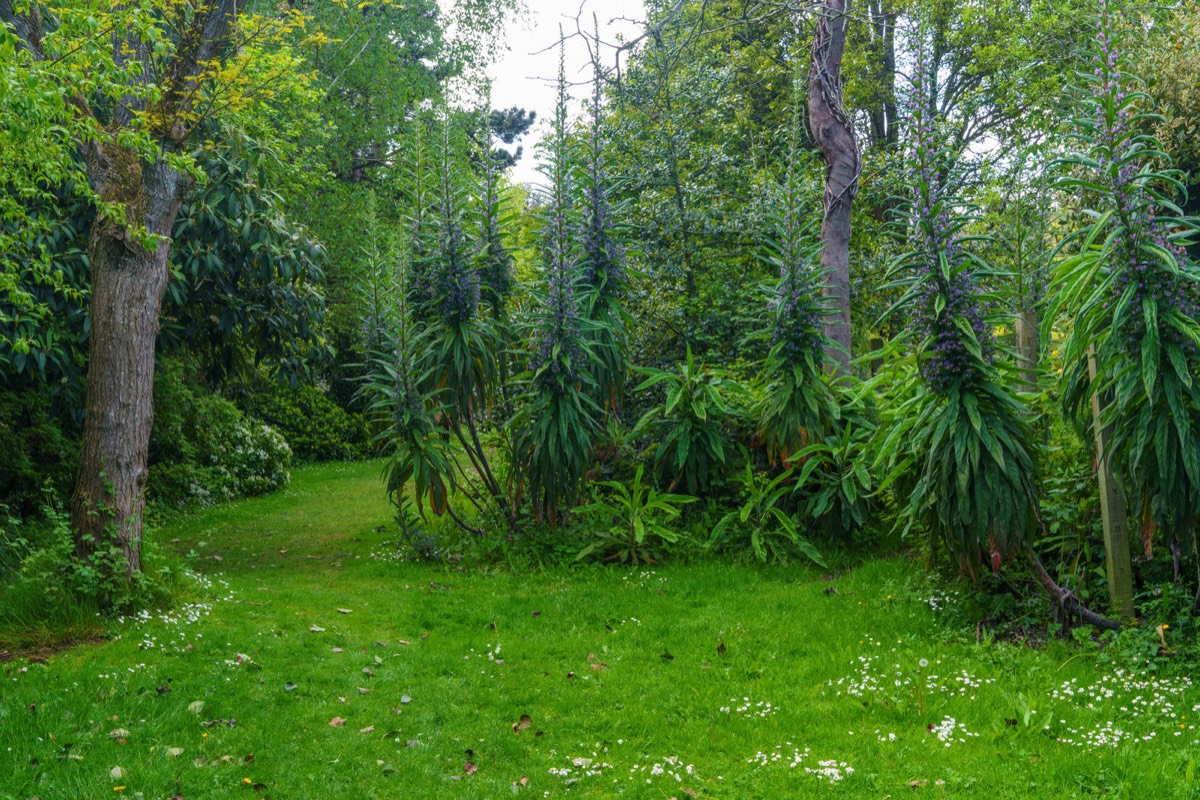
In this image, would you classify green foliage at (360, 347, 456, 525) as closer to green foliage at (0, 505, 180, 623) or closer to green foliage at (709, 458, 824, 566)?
green foliage at (0, 505, 180, 623)

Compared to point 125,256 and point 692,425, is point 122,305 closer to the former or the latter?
point 125,256

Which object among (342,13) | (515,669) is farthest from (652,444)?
(342,13)

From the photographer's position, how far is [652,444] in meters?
8.11

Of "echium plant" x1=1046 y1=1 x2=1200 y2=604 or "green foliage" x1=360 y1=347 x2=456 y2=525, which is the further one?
"green foliage" x1=360 y1=347 x2=456 y2=525

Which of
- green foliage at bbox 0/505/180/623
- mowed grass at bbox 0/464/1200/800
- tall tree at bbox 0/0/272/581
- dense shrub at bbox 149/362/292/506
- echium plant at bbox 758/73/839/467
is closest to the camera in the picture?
mowed grass at bbox 0/464/1200/800

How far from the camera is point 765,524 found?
744cm

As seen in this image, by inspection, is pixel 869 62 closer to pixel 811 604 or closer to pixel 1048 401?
pixel 1048 401

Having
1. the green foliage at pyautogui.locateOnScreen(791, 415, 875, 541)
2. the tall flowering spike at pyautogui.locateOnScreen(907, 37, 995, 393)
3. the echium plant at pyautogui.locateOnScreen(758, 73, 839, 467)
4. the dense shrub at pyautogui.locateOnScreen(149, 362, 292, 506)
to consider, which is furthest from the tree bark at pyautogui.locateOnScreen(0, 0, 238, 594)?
the green foliage at pyautogui.locateOnScreen(791, 415, 875, 541)

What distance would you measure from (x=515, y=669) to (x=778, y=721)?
5.63 ft

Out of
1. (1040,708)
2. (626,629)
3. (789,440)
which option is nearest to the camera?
(1040,708)

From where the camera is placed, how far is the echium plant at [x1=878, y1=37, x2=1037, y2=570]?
4.84m

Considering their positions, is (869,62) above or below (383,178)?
above

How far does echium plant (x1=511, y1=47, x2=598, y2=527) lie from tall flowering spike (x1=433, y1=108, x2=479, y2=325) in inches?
25.2

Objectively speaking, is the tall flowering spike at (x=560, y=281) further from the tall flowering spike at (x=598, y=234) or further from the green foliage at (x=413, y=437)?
the green foliage at (x=413, y=437)
